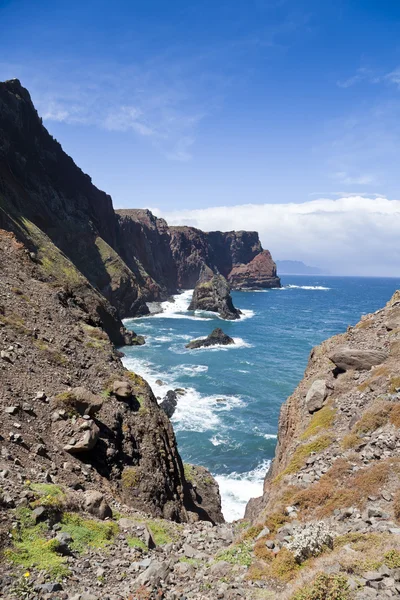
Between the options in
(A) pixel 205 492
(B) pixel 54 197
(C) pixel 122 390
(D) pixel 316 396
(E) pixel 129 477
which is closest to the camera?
(E) pixel 129 477

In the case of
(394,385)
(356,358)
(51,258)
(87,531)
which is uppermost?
(51,258)

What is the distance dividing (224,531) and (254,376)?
48.9 m

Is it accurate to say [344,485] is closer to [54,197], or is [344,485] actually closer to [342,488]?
[342,488]

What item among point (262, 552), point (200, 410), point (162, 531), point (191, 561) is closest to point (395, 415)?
point (262, 552)

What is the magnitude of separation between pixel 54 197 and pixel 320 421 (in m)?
109

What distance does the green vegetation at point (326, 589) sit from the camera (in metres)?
6.87

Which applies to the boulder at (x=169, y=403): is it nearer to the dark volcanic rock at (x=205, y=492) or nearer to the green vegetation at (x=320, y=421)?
the dark volcanic rock at (x=205, y=492)

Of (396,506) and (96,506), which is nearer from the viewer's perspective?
(396,506)

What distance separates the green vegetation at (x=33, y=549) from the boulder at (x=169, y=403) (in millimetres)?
35023

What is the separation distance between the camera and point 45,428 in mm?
15766

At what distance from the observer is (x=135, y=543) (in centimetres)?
1167

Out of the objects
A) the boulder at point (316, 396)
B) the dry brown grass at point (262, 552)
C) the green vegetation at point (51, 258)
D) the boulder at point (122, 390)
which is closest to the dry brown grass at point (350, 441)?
the boulder at point (316, 396)

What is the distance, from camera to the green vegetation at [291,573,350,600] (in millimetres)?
6871

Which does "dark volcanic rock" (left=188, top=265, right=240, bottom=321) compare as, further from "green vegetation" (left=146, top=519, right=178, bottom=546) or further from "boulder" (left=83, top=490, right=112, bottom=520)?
"boulder" (left=83, top=490, right=112, bottom=520)
